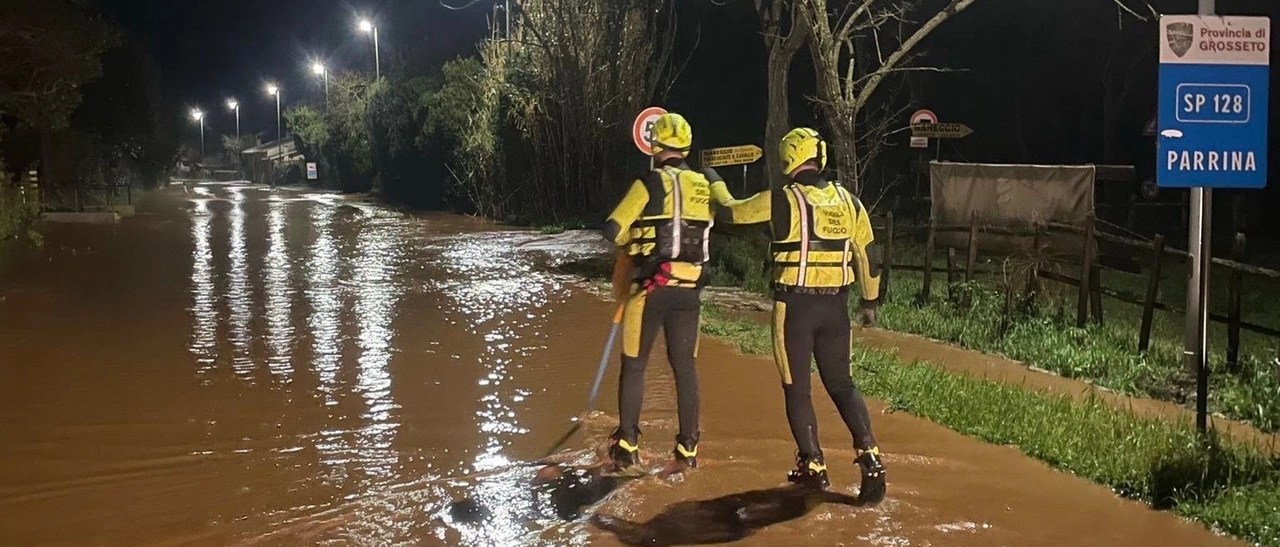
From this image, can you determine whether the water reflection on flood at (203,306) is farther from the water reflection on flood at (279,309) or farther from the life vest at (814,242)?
the life vest at (814,242)

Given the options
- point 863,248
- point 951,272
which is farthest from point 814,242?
point 951,272

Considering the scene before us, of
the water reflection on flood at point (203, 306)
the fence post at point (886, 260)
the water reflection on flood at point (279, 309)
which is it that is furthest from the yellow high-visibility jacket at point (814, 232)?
the fence post at point (886, 260)

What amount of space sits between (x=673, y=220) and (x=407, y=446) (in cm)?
238

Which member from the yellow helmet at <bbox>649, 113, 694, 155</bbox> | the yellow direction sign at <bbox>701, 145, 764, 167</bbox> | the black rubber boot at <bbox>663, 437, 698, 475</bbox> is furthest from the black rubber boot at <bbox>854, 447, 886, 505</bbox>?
the yellow direction sign at <bbox>701, 145, 764, 167</bbox>

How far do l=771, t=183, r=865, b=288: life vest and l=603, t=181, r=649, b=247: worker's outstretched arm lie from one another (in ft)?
2.53

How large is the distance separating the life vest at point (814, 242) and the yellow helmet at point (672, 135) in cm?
75

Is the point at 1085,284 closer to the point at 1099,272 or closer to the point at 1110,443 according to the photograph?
the point at 1099,272

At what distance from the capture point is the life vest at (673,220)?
6020 mm

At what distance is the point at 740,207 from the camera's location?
5930 millimetres

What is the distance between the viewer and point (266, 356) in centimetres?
1018

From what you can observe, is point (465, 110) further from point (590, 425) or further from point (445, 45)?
point (590, 425)

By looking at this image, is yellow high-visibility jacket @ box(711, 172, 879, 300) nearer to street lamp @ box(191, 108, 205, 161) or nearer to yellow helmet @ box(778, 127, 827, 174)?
yellow helmet @ box(778, 127, 827, 174)

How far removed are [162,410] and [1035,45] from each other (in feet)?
101

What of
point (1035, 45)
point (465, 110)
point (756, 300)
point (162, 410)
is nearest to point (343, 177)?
point (465, 110)
